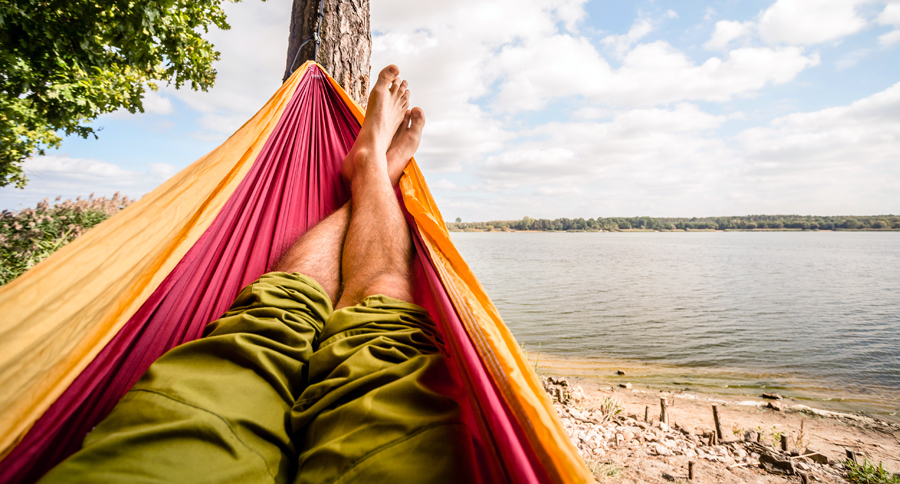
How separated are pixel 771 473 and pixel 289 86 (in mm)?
Result: 3656

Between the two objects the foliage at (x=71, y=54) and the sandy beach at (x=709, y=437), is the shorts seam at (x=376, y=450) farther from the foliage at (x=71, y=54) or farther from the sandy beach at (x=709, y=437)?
the foliage at (x=71, y=54)

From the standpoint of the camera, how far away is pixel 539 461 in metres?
0.51

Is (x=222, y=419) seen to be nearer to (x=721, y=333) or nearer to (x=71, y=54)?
(x=71, y=54)

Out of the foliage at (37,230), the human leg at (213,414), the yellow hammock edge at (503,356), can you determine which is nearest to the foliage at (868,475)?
the yellow hammock edge at (503,356)

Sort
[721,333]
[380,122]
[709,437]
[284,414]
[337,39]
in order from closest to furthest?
[284,414], [380,122], [337,39], [709,437], [721,333]

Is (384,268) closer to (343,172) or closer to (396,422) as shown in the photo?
(396,422)

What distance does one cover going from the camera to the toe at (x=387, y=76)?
186 centimetres

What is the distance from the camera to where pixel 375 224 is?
Answer: 126 cm

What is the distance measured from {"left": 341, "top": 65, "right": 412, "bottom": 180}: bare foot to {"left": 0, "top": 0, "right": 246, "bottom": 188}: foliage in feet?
7.93

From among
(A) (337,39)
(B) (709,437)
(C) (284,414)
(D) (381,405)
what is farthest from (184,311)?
(B) (709,437)

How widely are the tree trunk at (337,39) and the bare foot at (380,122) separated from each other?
0.47 m

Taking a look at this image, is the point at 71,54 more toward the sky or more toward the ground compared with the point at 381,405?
more toward the sky

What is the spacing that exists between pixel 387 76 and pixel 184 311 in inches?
57.1

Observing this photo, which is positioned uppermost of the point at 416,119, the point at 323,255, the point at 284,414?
the point at 416,119
